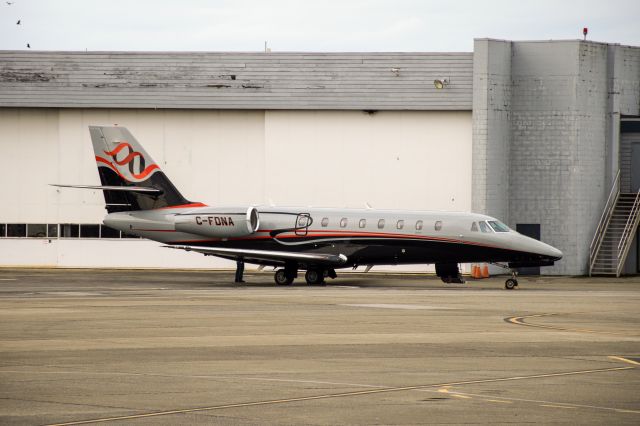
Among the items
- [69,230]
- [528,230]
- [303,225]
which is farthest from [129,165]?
[528,230]

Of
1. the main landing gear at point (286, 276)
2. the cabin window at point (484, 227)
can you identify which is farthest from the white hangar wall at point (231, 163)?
the cabin window at point (484, 227)

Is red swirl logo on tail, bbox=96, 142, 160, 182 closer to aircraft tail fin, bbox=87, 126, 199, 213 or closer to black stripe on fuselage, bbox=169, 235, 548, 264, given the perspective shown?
aircraft tail fin, bbox=87, 126, 199, 213

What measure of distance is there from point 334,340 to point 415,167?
31.8m

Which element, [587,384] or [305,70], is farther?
[305,70]

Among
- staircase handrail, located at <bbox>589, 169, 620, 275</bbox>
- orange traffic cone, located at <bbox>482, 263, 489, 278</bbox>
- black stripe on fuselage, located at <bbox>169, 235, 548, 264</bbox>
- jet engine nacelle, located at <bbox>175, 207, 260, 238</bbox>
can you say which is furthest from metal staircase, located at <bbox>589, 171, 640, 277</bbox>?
jet engine nacelle, located at <bbox>175, 207, 260, 238</bbox>

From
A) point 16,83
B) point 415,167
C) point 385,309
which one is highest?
point 16,83

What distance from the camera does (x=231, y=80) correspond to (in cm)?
5266

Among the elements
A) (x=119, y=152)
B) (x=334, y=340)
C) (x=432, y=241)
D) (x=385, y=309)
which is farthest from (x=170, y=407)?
(x=119, y=152)

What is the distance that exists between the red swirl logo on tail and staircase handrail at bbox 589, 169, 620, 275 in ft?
68.4

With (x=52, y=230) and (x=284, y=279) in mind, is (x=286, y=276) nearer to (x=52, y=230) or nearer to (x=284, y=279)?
(x=284, y=279)

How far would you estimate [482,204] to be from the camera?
5084 cm

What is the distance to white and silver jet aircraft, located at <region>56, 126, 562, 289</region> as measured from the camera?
1592 inches

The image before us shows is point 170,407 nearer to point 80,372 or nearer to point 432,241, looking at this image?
point 80,372

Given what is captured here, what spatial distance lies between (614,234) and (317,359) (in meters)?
37.3
